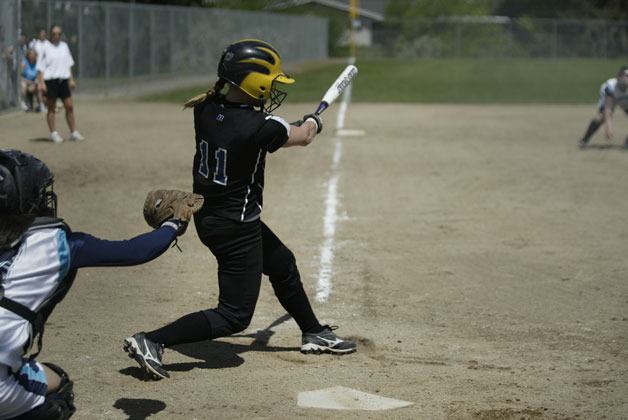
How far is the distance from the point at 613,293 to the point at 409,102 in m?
21.1

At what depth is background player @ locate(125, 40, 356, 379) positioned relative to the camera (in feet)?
19.5

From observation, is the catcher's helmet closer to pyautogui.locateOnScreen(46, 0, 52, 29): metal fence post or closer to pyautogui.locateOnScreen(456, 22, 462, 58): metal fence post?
pyautogui.locateOnScreen(46, 0, 52, 29): metal fence post

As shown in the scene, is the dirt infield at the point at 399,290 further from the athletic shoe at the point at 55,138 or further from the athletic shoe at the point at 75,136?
the athletic shoe at the point at 75,136

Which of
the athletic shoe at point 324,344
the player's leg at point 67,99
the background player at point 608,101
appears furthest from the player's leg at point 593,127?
the athletic shoe at point 324,344

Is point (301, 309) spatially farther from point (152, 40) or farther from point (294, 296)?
point (152, 40)

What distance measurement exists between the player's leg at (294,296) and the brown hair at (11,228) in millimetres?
2866

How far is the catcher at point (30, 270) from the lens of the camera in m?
3.71

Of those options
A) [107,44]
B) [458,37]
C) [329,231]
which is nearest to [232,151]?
[329,231]

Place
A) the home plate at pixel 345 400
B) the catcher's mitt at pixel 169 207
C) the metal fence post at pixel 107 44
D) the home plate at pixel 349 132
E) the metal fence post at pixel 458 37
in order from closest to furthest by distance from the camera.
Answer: the catcher's mitt at pixel 169 207 < the home plate at pixel 345 400 < the home plate at pixel 349 132 < the metal fence post at pixel 107 44 < the metal fence post at pixel 458 37

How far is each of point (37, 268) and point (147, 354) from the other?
206cm

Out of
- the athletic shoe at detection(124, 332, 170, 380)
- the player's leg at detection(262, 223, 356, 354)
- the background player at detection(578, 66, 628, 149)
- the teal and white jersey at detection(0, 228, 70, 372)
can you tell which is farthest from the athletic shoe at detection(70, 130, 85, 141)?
the teal and white jersey at detection(0, 228, 70, 372)

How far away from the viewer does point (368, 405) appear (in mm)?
Answer: 5816

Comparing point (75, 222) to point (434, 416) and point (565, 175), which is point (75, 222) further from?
point (565, 175)

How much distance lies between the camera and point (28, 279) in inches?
148
